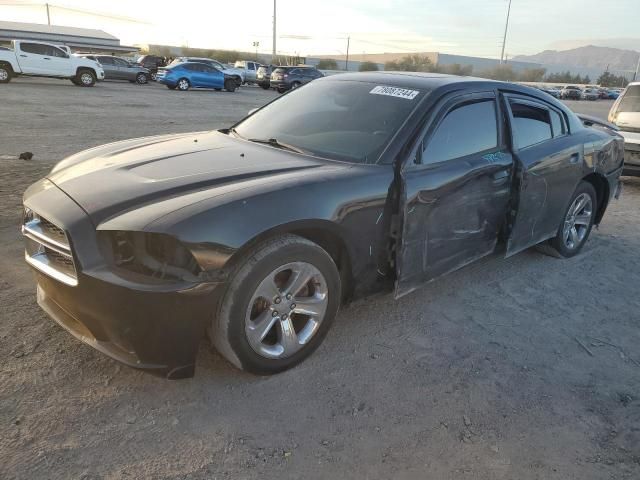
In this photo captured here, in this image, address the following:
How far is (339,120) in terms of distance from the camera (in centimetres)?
358

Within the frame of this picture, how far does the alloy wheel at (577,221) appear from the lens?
16.2 ft

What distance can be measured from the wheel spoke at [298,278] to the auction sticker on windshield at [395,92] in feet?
4.98

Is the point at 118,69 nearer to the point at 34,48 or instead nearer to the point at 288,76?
the point at 34,48

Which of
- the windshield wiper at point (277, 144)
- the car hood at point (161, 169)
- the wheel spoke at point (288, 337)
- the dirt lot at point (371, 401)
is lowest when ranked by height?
the dirt lot at point (371, 401)

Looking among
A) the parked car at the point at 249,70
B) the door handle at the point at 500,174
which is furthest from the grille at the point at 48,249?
the parked car at the point at 249,70

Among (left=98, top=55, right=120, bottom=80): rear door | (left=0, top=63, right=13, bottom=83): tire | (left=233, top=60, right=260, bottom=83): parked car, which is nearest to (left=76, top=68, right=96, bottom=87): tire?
(left=0, top=63, right=13, bottom=83): tire

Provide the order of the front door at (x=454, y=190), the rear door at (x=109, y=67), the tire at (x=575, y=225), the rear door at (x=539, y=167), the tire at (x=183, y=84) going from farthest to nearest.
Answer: the rear door at (x=109, y=67)
the tire at (x=183, y=84)
the tire at (x=575, y=225)
the rear door at (x=539, y=167)
the front door at (x=454, y=190)

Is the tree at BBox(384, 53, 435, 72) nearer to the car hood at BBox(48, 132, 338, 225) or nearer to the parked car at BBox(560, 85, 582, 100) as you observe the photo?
the parked car at BBox(560, 85, 582, 100)

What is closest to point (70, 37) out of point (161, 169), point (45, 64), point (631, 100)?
point (45, 64)

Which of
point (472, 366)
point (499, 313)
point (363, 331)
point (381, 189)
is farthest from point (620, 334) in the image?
point (381, 189)

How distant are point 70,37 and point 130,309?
79581 mm

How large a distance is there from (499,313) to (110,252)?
2.75m

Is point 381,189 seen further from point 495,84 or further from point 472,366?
point 495,84

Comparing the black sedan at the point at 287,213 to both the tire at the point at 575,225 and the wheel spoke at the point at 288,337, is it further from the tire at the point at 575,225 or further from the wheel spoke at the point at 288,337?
the tire at the point at 575,225
